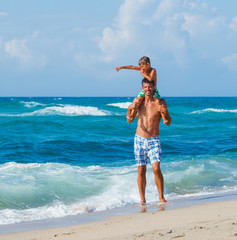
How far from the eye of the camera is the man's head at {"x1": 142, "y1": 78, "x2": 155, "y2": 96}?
545 centimetres

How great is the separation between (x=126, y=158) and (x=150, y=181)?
11.1 ft

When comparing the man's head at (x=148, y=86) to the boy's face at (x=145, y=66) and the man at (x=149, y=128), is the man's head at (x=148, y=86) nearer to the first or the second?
the man at (x=149, y=128)

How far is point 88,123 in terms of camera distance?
21.6 metres

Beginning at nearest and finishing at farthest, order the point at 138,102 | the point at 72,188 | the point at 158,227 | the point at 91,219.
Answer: the point at 158,227 → the point at 91,219 → the point at 138,102 → the point at 72,188

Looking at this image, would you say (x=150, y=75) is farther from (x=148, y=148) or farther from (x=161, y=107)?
(x=148, y=148)

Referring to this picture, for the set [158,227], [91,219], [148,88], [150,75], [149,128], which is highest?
[150,75]

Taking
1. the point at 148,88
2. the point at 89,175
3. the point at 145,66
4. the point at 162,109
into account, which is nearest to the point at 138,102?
the point at 148,88

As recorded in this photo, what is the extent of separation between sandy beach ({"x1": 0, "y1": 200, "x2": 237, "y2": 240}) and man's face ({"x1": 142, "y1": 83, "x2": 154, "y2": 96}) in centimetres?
159

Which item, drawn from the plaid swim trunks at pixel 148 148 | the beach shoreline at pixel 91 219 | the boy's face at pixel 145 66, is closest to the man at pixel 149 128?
the plaid swim trunks at pixel 148 148

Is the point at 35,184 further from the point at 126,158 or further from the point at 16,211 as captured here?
the point at 126,158

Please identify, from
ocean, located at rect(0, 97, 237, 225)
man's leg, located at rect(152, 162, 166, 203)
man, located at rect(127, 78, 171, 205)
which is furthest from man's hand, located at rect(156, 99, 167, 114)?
ocean, located at rect(0, 97, 237, 225)

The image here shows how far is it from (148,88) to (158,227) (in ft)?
6.81

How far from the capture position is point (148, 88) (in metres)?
5.49

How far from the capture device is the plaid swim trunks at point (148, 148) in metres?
5.54
